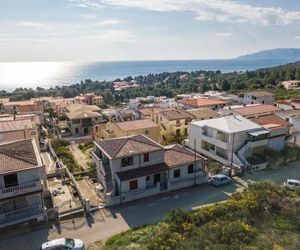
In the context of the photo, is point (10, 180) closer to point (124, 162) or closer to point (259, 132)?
point (124, 162)

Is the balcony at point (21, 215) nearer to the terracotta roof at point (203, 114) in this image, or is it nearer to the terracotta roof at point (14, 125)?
the terracotta roof at point (14, 125)

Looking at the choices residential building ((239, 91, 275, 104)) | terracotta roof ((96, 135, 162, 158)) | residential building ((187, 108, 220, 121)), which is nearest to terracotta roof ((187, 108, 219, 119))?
residential building ((187, 108, 220, 121))

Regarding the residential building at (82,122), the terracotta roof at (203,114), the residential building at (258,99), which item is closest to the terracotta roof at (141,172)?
the terracotta roof at (203,114)

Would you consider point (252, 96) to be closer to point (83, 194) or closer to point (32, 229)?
point (83, 194)

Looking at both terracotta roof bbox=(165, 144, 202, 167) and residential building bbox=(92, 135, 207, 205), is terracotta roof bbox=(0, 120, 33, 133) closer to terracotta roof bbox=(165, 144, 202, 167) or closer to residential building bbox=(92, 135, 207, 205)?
residential building bbox=(92, 135, 207, 205)

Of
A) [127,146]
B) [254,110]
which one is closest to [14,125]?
[127,146]

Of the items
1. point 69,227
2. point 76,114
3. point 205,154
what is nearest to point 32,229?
point 69,227
